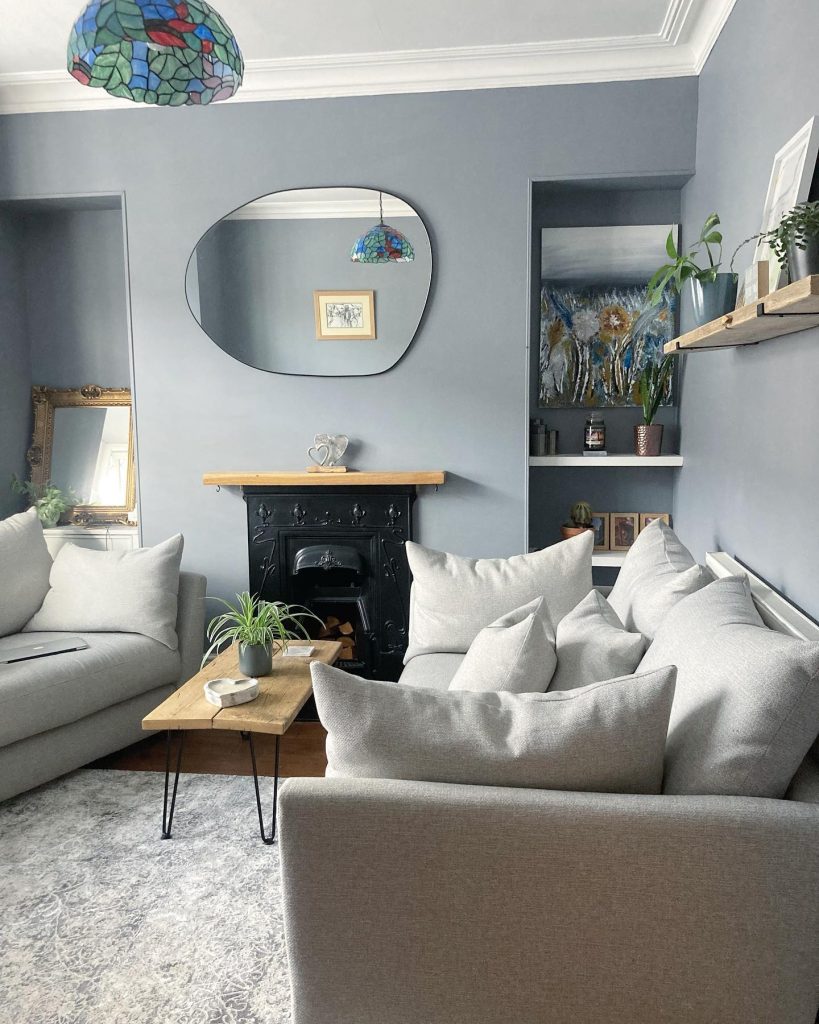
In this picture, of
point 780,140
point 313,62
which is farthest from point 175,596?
point 780,140

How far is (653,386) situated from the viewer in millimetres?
3957

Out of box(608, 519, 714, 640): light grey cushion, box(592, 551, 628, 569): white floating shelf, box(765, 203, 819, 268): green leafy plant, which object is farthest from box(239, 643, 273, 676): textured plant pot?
box(765, 203, 819, 268): green leafy plant

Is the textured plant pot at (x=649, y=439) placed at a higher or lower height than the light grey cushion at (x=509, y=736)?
higher

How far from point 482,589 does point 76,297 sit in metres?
2.95

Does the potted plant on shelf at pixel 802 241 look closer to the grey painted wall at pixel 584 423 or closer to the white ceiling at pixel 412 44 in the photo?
the white ceiling at pixel 412 44

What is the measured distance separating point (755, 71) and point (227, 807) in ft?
9.85

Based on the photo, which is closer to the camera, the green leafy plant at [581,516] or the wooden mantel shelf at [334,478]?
the wooden mantel shelf at [334,478]

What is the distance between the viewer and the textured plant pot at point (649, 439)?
3.98 m

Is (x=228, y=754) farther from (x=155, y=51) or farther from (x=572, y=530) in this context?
(x=155, y=51)

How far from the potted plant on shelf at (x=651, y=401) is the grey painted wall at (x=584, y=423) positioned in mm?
208

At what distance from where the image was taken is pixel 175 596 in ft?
11.6

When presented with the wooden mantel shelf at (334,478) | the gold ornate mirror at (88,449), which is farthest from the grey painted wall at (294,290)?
the gold ornate mirror at (88,449)

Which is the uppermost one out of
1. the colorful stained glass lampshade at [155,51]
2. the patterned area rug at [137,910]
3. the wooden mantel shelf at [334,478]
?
the colorful stained glass lampshade at [155,51]

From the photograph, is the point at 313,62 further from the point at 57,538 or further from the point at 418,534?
the point at 57,538
